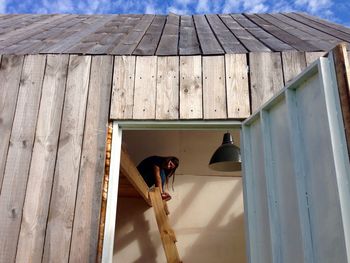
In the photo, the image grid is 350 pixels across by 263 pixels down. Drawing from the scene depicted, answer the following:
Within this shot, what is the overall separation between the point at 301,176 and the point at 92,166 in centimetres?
128

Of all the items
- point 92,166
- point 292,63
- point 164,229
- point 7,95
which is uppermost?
Result: point 292,63

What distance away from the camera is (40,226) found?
6.56 feet

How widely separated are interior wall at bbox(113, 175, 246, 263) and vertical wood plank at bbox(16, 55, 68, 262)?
9.71 feet

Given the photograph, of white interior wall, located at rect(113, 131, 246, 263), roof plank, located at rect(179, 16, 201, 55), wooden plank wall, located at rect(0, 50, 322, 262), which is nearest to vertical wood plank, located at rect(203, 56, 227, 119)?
wooden plank wall, located at rect(0, 50, 322, 262)

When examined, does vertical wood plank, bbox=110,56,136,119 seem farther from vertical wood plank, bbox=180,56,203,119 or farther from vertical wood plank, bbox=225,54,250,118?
vertical wood plank, bbox=225,54,250,118

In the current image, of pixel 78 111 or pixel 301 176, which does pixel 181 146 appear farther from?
pixel 301 176

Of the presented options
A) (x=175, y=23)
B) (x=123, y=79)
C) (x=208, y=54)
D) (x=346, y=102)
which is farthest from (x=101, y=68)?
(x=175, y=23)

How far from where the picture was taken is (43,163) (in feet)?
7.04

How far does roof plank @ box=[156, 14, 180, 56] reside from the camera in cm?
251

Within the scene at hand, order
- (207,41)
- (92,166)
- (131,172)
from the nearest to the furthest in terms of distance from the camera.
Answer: (92,166) → (207,41) → (131,172)

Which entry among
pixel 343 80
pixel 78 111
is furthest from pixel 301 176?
pixel 78 111

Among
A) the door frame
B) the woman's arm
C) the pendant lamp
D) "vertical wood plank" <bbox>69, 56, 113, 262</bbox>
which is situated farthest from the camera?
the woman's arm

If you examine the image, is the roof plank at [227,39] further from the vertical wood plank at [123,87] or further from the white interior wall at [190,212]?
the white interior wall at [190,212]

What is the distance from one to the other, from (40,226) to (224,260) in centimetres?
329
